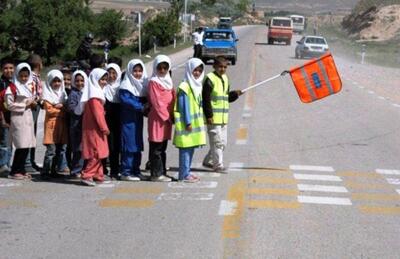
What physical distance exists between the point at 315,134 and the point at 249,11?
161717 mm

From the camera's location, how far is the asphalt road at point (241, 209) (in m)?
6.73

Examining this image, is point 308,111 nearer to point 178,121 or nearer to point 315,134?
point 315,134

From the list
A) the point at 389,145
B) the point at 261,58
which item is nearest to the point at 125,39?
the point at 261,58

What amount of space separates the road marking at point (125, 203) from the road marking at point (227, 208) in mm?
772

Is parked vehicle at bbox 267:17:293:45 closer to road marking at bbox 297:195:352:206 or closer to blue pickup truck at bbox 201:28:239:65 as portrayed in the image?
blue pickup truck at bbox 201:28:239:65

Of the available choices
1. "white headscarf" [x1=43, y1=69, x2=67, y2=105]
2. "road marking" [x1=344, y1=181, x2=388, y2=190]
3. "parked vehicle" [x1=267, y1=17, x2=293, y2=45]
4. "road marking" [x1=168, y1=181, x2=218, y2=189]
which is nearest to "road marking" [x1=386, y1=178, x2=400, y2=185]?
"road marking" [x1=344, y1=181, x2=388, y2=190]

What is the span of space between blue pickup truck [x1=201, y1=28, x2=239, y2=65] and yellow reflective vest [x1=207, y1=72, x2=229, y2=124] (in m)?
29.1

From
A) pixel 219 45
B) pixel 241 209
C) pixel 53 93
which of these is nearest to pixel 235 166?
pixel 53 93

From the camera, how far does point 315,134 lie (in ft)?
48.5

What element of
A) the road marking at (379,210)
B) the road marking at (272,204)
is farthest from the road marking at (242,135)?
the road marking at (379,210)

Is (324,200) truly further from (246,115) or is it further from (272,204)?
(246,115)

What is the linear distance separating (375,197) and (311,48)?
38.1m

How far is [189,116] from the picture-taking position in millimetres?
9688

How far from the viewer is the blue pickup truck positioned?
40.1m
